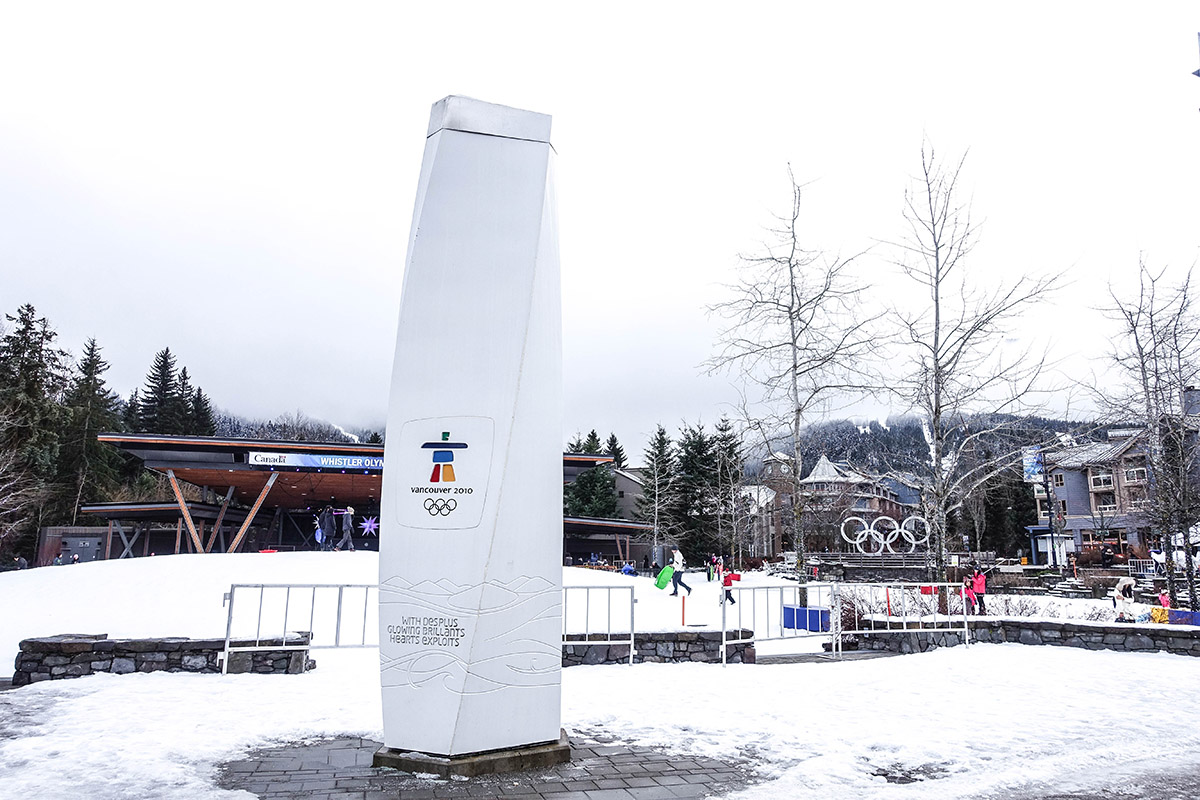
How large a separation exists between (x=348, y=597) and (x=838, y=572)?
714 inches

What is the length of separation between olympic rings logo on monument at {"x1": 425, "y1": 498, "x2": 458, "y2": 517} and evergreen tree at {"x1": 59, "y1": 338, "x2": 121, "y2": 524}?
5140 centimetres

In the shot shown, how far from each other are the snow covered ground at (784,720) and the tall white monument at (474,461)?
1379mm

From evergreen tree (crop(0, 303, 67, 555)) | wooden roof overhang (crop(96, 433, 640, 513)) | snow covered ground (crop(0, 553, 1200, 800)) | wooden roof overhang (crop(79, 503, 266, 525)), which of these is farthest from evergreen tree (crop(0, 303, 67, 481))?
snow covered ground (crop(0, 553, 1200, 800))

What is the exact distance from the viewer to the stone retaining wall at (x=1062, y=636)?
11.3 m

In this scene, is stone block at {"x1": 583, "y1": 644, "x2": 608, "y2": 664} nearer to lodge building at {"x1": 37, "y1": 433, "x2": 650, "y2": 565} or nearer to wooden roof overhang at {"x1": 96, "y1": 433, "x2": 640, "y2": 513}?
lodge building at {"x1": 37, "y1": 433, "x2": 650, "y2": 565}

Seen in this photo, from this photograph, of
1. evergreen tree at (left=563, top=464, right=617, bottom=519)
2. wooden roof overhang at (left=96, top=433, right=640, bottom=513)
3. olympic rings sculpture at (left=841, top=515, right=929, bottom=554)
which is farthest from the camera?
evergreen tree at (left=563, top=464, right=617, bottom=519)

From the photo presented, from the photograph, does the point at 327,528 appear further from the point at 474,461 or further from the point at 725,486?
the point at 474,461

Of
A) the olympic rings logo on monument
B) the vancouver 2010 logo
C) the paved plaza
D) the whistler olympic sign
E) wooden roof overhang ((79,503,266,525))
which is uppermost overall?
the whistler olympic sign

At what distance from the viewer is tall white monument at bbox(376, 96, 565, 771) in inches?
215

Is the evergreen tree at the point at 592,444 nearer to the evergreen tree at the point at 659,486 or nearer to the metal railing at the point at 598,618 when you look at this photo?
the evergreen tree at the point at 659,486

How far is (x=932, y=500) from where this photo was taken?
15.9 m

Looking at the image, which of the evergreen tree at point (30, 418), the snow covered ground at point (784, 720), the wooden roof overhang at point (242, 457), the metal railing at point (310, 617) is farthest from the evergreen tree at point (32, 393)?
the snow covered ground at point (784, 720)

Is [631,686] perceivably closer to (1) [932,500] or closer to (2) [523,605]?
(2) [523,605]

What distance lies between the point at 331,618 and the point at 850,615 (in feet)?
35.0
